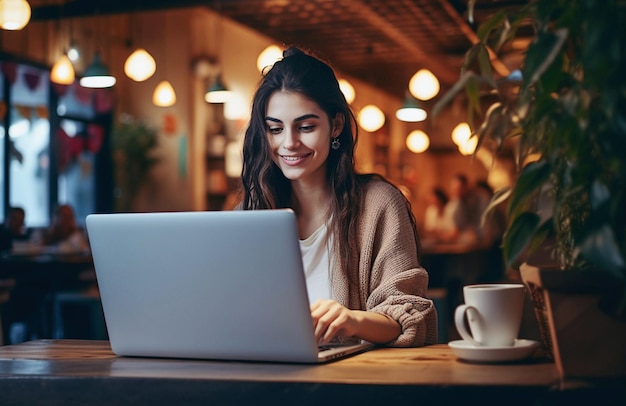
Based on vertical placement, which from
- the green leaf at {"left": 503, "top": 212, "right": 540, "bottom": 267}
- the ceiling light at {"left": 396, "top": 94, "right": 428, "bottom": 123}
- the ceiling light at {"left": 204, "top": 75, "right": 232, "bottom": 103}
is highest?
the ceiling light at {"left": 204, "top": 75, "right": 232, "bottom": 103}

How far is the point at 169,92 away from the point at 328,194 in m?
6.27

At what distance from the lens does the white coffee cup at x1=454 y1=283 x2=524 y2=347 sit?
1.56m

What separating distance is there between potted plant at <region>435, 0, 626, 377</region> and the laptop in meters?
0.37

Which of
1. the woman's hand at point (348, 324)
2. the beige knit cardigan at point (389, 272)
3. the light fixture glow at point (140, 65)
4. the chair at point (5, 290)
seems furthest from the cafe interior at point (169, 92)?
the woman's hand at point (348, 324)

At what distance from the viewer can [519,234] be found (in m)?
1.39

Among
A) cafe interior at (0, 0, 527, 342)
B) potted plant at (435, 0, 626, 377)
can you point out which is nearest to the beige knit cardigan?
potted plant at (435, 0, 626, 377)

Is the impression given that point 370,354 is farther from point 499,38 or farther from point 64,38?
point 64,38

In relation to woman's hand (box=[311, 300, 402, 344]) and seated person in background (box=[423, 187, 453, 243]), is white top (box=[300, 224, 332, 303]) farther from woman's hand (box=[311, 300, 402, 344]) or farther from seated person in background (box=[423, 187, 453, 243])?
seated person in background (box=[423, 187, 453, 243])

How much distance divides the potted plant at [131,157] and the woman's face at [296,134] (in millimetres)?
7683

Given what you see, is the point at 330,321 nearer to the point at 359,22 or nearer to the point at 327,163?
the point at 327,163

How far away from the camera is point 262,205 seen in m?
2.41

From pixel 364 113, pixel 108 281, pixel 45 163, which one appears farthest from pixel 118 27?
pixel 108 281

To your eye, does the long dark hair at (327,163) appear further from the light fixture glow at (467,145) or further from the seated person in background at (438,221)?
the seated person in background at (438,221)

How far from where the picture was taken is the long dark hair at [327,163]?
7.43ft
